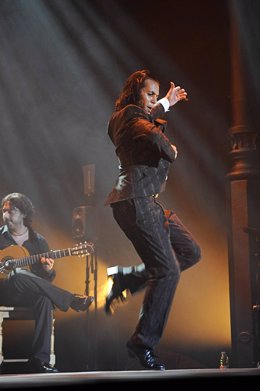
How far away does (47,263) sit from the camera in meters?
6.39

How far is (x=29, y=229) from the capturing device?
662 centimetres

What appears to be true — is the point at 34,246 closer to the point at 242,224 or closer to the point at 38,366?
the point at 38,366

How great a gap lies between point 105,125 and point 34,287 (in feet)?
7.23

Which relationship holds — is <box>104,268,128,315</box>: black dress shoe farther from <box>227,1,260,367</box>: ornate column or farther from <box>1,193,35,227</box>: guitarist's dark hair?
<box>1,193,35,227</box>: guitarist's dark hair

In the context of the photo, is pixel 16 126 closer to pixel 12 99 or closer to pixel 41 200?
pixel 12 99

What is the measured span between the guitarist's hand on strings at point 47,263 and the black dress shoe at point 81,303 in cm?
40

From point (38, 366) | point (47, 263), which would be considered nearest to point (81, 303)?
point (47, 263)

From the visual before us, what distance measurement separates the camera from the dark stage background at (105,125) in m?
6.54

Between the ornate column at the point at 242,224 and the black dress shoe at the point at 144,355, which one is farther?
the ornate column at the point at 242,224

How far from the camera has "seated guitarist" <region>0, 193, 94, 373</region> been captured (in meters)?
5.73

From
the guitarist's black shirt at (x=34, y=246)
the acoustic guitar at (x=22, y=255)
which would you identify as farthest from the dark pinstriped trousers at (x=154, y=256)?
the guitarist's black shirt at (x=34, y=246)

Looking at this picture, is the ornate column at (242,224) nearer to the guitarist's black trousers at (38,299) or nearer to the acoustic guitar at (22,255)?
the acoustic guitar at (22,255)

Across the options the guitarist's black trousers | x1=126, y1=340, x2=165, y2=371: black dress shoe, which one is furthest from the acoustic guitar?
x1=126, y1=340, x2=165, y2=371: black dress shoe

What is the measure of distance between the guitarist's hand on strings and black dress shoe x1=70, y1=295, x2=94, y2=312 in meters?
0.40
